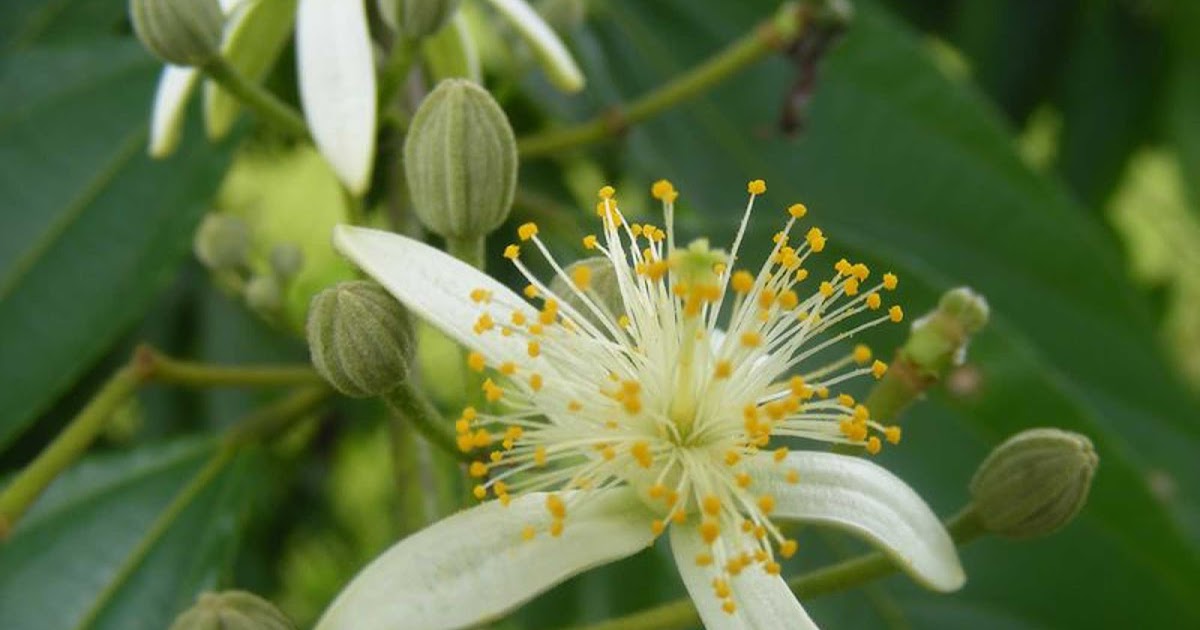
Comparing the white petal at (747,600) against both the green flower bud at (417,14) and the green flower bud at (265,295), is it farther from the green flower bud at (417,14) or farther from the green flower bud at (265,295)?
the green flower bud at (265,295)

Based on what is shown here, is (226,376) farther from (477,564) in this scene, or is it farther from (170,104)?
(477,564)

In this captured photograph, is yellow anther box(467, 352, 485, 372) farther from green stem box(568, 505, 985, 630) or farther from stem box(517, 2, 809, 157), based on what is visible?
stem box(517, 2, 809, 157)

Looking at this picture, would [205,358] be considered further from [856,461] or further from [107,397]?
[856,461]

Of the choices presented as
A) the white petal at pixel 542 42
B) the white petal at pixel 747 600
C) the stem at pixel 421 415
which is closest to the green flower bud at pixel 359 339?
the stem at pixel 421 415

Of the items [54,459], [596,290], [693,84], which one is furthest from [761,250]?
[54,459]

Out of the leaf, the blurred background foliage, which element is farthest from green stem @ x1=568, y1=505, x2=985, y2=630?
the leaf
